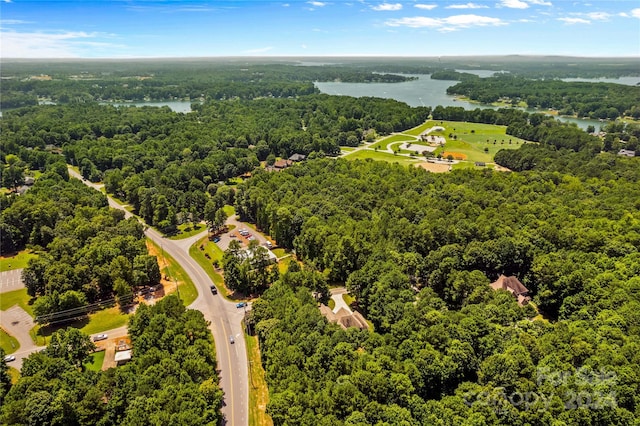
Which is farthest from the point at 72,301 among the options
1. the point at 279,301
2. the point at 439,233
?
the point at 439,233

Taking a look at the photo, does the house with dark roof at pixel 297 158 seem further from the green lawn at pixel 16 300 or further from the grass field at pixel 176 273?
the green lawn at pixel 16 300

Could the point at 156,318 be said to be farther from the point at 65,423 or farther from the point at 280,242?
the point at 280,242

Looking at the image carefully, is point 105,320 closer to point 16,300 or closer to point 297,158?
point 16,300

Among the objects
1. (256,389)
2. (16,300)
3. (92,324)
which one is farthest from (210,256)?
(256,389)

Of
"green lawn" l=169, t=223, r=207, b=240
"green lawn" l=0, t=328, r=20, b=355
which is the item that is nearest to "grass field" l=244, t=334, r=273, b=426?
"green lawn" l=0, t=328, r=20, b=355

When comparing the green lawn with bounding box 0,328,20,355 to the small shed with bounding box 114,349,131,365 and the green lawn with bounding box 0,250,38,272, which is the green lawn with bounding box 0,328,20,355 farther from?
the green lawn with bounding box 0,250,38,272

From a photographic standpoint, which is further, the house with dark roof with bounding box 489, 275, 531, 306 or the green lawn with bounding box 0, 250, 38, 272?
the green lawn with bounding box 0, 250, 38, 272
